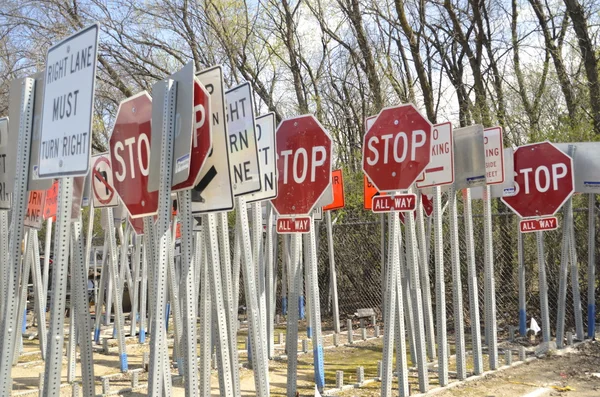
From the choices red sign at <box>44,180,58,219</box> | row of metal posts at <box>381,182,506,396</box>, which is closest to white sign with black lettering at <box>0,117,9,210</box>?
row of metal posts at <box>381,182,506,396</box>

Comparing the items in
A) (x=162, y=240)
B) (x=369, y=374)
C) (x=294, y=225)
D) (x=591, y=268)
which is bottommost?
(x=369, y=374)

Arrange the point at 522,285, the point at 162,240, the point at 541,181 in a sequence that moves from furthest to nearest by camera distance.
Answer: the point at 522,285
the point at 541,181
the point at 162,240

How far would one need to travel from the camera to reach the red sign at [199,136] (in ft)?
12.0

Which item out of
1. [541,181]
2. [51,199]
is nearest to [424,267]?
[541,181]

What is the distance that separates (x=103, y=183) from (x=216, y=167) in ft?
14.2

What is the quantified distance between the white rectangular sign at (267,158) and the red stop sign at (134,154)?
113 centimetres

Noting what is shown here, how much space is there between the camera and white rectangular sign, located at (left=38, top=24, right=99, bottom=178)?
9.96ft

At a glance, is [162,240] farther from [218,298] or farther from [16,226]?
[16,226]

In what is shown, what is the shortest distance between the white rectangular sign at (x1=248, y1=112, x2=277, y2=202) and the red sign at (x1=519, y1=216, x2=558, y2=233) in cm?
444

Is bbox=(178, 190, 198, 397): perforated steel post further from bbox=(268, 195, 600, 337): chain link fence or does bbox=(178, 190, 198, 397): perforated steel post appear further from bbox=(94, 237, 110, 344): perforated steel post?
bbox=(94, 237, 110, 344): perforated steel post

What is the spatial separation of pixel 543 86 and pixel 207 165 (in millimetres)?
12455

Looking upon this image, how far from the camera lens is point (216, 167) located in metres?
3.72

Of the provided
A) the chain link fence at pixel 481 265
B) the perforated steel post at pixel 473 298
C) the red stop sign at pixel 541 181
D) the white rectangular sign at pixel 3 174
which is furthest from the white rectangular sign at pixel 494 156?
the white rectangular sign at pixel 3 174

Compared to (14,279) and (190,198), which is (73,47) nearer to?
(190,198)
